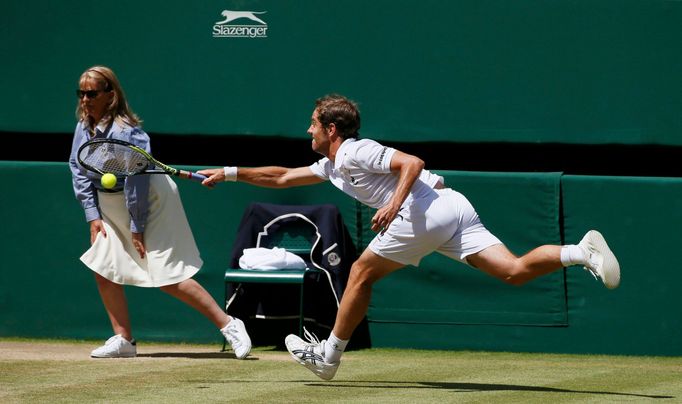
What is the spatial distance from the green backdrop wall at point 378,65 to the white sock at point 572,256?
2.68 metres

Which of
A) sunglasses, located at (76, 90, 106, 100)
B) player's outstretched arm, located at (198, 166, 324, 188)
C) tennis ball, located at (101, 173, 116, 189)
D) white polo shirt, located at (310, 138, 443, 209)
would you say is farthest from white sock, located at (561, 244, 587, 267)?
sunglasses, located at (76, 90, 106, 100)

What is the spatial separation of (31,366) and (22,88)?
275 centimetres

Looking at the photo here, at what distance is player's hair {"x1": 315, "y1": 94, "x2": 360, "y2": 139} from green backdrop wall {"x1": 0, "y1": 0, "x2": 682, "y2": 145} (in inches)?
87.1

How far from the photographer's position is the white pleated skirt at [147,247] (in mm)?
7938

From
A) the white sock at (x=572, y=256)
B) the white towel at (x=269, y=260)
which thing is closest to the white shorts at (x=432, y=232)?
the white sock at (x=572, y=256)

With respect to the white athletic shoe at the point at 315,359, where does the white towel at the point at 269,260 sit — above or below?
above

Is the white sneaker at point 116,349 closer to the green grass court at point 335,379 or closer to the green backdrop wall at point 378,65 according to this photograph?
the green grass court at point 335,379

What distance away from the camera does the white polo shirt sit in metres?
6.55

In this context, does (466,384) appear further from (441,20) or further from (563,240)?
(441,20)

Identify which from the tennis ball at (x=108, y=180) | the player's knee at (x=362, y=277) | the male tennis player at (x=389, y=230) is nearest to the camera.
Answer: the male tennis player at (x=389, y=230)

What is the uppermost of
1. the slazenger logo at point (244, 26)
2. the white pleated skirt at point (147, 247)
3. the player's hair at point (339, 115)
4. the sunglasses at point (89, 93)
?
the slazenger logo at point (244, 26)

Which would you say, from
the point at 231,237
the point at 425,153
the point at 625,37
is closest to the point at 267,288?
the point at 231,237

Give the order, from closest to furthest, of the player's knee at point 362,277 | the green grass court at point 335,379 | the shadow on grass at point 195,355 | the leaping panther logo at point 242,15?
the green grass court at point 335,379 → the player's knee at point 362,277 → the shadow on grass at point 195,355 → the leaping panther logo at point 242,15

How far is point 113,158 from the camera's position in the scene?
757 centimetres
